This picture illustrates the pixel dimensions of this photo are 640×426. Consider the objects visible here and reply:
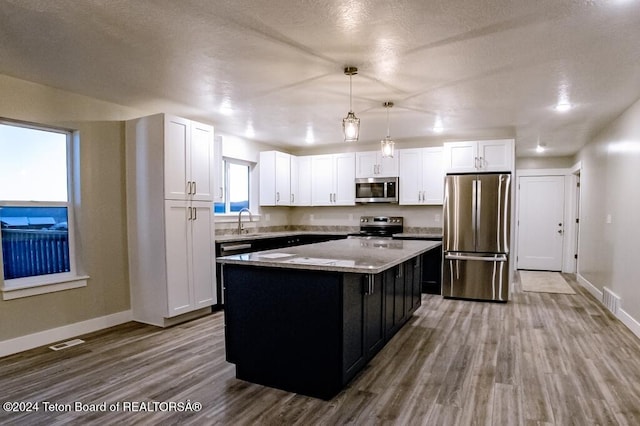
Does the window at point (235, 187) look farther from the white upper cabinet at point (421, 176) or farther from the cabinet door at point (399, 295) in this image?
the cabinet door at point (399, 295)

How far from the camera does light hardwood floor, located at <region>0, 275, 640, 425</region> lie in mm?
2236

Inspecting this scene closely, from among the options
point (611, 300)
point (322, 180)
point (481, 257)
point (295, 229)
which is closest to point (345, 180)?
point (322, 180)

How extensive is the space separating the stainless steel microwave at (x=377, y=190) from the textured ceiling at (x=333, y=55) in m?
1.67

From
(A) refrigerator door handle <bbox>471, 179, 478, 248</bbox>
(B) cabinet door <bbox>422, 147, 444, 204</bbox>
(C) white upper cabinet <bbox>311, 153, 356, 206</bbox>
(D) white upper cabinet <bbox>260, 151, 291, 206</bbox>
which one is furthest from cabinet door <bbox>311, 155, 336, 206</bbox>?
(A) refrigerator door handle <bbox>471, 179, 478, 248</bbox>

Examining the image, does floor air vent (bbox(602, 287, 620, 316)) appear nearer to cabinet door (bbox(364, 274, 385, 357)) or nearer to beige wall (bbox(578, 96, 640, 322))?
beige wall (bbox(578, 96, 640, 322))

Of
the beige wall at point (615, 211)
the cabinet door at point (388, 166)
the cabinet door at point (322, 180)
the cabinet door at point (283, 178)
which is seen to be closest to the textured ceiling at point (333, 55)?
the beige wall at point (615, 211)

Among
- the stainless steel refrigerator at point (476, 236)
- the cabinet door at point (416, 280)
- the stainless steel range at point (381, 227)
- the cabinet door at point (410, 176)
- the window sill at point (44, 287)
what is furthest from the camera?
the stainless steel range at point (381, 227)

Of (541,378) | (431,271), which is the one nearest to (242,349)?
(541,378)

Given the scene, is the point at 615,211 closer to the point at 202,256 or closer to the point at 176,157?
the point at 202,256

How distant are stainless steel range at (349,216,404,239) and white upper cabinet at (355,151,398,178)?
74cm

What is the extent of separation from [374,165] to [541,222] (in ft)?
13.2

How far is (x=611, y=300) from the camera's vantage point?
448cm

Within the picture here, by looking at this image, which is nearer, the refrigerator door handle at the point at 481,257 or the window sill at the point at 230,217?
the refrigerator door handle at the point at 481,257

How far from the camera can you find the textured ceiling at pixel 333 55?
83.6 inches
